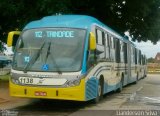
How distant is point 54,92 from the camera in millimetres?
14828

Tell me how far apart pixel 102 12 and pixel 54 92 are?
15.2 metres

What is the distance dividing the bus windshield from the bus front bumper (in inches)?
23.8

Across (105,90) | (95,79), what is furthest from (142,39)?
(95,79)

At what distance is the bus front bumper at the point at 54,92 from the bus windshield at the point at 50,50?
606 millimetres

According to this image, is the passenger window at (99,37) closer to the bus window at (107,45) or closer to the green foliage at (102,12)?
the bus window at (107,45)

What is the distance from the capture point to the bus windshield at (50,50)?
598 inches

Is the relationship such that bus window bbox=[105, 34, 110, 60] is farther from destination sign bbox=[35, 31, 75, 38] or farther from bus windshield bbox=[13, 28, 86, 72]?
destination sign bbox=[35, 31, 75, 38]

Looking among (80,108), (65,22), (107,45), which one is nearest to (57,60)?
(65,22)

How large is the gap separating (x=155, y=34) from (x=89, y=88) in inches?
756

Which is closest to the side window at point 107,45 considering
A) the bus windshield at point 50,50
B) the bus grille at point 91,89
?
the bus grille at point 91,89

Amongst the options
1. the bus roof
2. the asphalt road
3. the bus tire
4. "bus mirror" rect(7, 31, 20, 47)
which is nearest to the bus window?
the bus tire

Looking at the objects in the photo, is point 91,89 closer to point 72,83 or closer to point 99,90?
point 72,83

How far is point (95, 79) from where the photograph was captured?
55.2ft

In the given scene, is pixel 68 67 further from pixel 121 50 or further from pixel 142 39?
pixel 142 39
